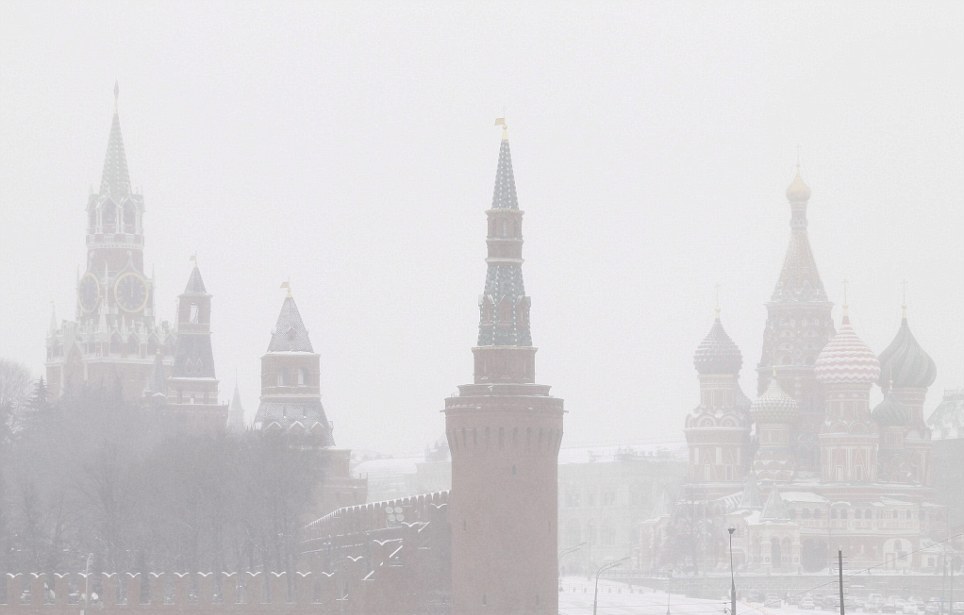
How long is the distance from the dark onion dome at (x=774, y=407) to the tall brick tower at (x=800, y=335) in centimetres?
231

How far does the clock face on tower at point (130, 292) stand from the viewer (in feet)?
587

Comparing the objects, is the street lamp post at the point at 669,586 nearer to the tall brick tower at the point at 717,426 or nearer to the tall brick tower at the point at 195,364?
the tall brick tower at the point at 717,426

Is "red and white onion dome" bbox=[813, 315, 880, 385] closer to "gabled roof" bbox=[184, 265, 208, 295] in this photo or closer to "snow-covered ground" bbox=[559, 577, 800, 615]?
"snow-covered ground" bbox=[559, 577, 800, 615]

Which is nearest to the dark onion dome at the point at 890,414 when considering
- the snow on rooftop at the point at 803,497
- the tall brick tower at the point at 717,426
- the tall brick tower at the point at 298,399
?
the snow on rooftop at the point at 803,497

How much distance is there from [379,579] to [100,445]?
1573 inches

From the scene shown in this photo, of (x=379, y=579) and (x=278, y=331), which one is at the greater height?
(x=278, y=331)

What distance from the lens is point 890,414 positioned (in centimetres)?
18888

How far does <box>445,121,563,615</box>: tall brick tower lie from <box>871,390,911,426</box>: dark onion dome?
95.2 m

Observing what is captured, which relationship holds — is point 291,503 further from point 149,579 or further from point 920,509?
point 920,509

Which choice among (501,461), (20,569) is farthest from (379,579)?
(20,569)

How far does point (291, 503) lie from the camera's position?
379 feet

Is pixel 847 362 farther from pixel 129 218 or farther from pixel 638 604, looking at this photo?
pixel 129 218

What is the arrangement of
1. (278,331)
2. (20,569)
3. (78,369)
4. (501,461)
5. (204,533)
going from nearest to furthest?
(501,461)
(20,569)
(204,533)
(278,331)
(78,369)

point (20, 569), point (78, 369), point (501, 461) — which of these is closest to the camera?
point (501, 461)
